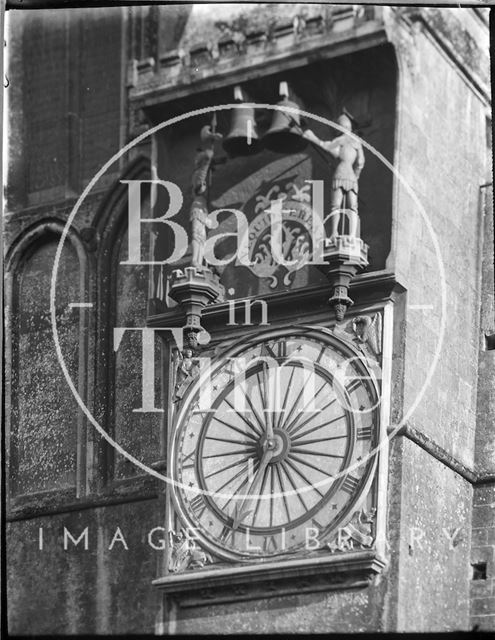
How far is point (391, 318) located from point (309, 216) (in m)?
0.87

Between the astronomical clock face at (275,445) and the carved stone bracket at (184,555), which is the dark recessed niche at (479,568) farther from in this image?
the carved stone bracket at (184,555)

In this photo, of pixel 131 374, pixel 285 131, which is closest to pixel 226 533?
pixel 131 374

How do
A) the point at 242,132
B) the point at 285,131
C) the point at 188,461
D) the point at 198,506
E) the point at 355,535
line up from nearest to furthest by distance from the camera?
the point at 355,535, the point at 198,506, the point at 188,461, the point at 285,131, the point at 242,132

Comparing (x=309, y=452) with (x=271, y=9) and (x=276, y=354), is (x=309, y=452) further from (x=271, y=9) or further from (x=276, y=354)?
(x=271, y=9)

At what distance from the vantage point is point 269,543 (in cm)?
1988

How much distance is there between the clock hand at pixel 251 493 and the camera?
789 inches

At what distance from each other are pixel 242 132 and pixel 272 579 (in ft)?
9.36

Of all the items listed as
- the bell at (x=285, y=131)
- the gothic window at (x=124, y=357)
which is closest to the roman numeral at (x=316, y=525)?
the gothic window at (x=124, y=357)

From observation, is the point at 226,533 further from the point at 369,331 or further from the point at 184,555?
the point at 369,331

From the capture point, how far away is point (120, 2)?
20.8 meters

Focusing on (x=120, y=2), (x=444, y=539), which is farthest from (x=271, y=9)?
(x=444, y=539)

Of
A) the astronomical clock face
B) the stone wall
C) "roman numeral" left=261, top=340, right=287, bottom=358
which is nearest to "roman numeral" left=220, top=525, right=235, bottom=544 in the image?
the astronomical clock face

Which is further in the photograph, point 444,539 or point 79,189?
point 79,189

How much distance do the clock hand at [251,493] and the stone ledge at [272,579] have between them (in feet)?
1.03
